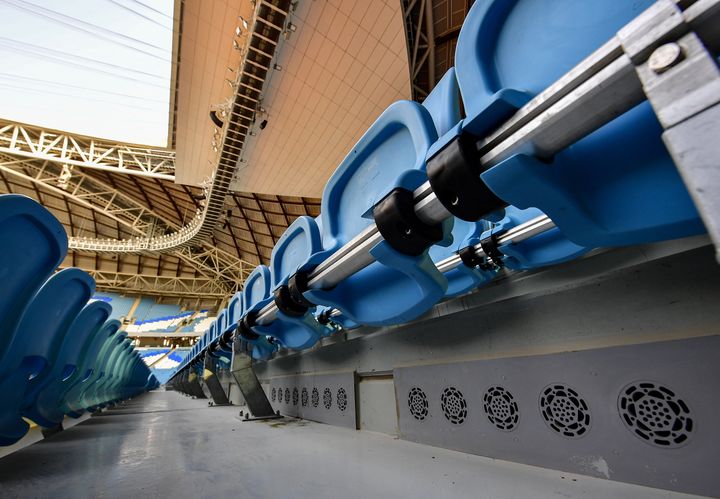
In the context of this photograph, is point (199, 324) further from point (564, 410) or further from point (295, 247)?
point (564, 410)

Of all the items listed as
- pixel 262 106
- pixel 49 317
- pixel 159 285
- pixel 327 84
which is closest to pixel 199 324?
pixel 159 285

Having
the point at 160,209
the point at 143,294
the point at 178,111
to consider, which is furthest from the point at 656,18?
the point at 143,294

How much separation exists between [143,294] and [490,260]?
20726 mm

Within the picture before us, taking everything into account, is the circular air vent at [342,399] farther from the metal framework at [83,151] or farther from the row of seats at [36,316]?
the metal framework at [83,151]

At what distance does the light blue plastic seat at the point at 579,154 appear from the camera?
1.19 ft

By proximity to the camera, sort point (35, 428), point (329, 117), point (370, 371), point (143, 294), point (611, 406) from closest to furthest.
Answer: point (611, 406), point (370, 371), point (35, 428), point (329, 117), point (143, 294)

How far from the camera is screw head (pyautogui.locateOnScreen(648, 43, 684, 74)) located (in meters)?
0.24

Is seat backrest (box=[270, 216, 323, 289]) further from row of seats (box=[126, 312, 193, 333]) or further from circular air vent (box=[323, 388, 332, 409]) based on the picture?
row of seats (box=[126, 312, 193, 333])

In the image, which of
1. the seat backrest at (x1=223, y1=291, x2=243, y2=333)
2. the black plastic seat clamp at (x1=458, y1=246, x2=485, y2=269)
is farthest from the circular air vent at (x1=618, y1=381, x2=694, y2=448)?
the seat backrest at (x1=223, y1=291, x2=243, y2=333)

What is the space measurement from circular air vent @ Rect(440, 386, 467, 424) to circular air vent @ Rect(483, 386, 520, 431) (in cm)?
7

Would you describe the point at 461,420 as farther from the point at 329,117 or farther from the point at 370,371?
the point at 329,117

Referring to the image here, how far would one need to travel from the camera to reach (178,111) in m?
6.68

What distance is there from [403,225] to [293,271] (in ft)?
2.28

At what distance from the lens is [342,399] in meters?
1.37
